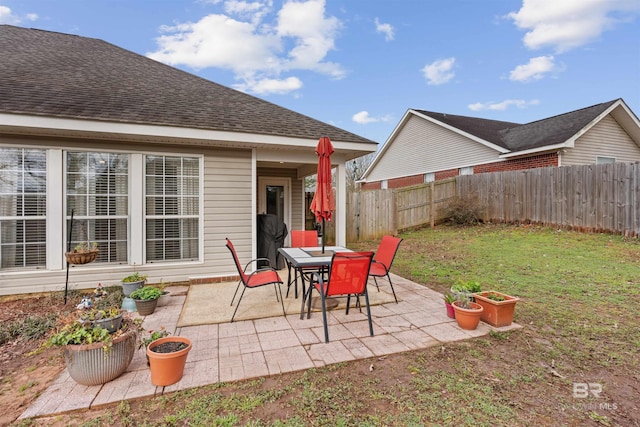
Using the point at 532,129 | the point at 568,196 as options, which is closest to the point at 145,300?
the point at 568,196

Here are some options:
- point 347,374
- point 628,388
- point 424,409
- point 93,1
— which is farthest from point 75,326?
point 93,1

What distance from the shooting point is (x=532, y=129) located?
13.0 m

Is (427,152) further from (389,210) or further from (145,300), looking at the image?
(145,300)

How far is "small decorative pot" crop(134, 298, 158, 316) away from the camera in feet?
12.3

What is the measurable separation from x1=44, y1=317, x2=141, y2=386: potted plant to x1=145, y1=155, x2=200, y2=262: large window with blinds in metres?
2.81

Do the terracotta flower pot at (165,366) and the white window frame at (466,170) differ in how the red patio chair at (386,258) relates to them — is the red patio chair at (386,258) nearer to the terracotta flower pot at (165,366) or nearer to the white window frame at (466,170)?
the terracotta flower pot at (165,366)

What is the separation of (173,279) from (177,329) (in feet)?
6.49

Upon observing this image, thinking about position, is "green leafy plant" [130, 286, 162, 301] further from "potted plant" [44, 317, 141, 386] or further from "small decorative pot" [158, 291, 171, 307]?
"potted plant" [44, 317, 141, 386]

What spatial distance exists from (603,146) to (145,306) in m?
16.5

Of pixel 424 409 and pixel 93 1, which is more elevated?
pixel 93 1

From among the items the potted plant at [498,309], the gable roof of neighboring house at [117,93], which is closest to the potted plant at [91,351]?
the gable roof of neighboring house at [117,93]

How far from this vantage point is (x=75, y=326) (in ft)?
7.67

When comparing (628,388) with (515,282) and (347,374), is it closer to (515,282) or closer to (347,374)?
(347,374)

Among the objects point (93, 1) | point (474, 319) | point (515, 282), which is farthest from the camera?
point (93, 1)
